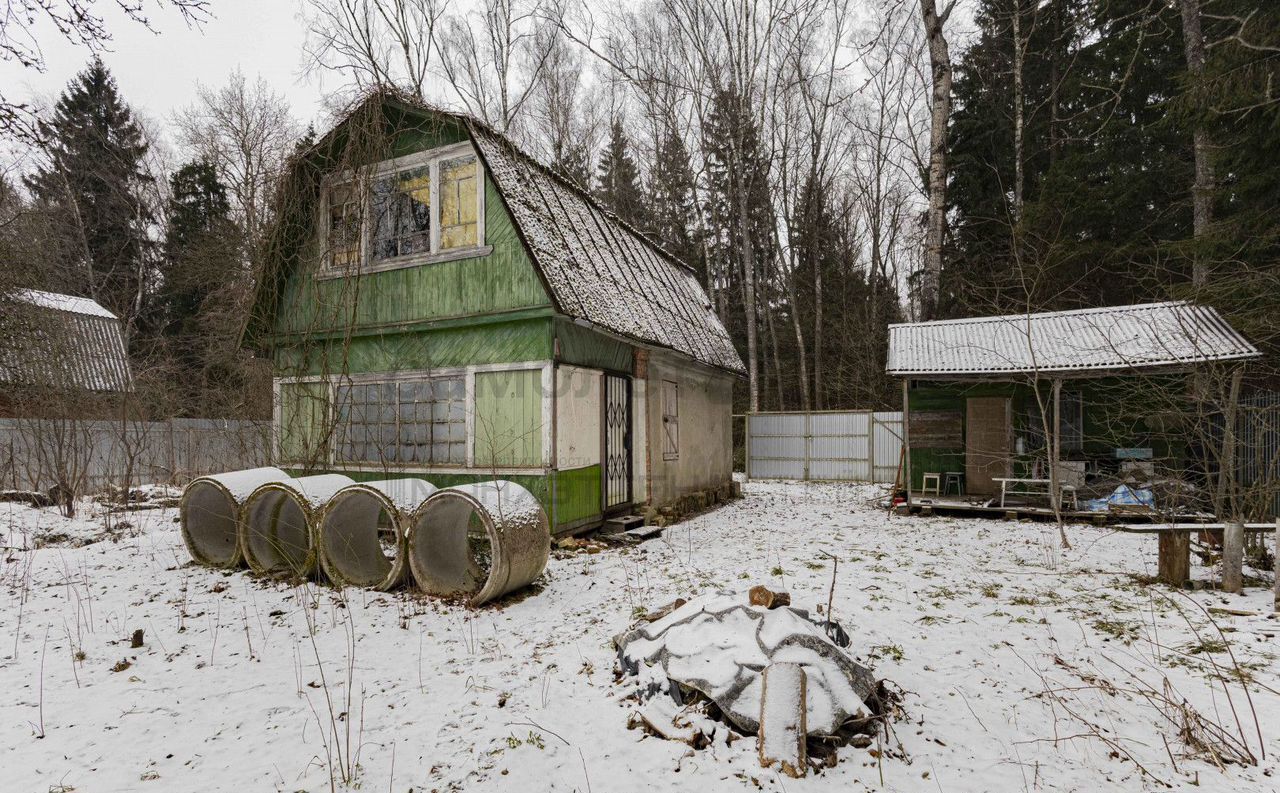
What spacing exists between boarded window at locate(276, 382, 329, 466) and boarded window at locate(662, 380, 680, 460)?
568 centimetres

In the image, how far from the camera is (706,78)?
19938 millimetres

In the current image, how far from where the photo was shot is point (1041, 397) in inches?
468

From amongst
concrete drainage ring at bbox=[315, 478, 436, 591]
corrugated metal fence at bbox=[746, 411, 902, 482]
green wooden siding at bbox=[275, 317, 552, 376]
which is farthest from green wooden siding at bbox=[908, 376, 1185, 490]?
concrete drainage ring at bbox=[315, 478, 436, 591]

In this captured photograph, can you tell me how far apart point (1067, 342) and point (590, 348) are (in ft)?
30.3

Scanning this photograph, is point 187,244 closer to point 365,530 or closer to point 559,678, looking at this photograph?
point 365,530

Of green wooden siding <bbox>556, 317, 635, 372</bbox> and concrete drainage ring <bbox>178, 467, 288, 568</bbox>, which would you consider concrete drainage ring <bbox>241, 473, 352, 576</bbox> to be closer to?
concrete drainage ring <bbox>178, 467, 288, 568</bbox>

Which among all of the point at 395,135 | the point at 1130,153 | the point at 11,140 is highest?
the point at 1130,153

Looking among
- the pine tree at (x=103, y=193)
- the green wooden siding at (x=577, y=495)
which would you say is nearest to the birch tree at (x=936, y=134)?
the green wooden siding at (x=577, y=495)

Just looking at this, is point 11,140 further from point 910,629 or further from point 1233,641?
point 1233,641

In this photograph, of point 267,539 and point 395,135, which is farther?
point 395,135

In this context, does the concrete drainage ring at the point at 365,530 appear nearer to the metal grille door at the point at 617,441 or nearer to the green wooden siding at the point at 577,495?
the green wooden siding at the point at 577,495

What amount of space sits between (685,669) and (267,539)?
509 cm

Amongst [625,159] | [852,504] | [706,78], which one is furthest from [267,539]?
[625,159]

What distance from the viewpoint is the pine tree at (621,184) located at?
24859mm
